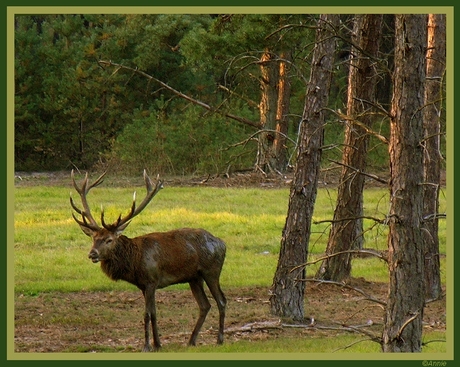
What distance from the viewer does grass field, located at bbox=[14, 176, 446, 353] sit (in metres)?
Answer: 15.4

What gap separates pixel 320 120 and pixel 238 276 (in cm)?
454

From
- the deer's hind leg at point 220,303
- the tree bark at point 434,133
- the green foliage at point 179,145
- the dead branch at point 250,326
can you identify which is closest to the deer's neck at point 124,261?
the deer's hind leg at point 220,303

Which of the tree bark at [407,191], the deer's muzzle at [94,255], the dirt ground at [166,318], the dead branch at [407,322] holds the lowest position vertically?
the dirt ground at [166,318]

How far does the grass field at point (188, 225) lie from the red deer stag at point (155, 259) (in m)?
0.63

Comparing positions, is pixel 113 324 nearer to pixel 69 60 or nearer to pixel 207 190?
pixel 207 190

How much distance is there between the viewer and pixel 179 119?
32.8 m

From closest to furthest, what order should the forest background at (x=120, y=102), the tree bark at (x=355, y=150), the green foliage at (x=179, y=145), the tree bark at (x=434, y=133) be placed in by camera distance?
the tree bark at (x=434, y=133)
the tree bark at (x=355, y=150)
the green foliage at (x=179, y=145)
the forest background at (x=120, y=102)

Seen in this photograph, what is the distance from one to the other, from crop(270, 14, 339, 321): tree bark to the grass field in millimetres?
411

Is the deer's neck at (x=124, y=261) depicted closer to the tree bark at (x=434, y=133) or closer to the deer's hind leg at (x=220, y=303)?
the deer's hind leg at (x=220, y=303)

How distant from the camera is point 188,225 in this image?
69.4ft

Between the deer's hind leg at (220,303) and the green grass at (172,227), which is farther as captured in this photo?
the green grass at (172,227)

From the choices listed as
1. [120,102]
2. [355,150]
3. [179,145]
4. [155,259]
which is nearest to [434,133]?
[355,150]

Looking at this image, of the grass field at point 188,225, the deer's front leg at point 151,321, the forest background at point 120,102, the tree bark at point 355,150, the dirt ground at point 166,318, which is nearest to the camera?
the deer's front leg at point 151,321

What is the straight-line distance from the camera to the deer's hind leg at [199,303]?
11.5m
